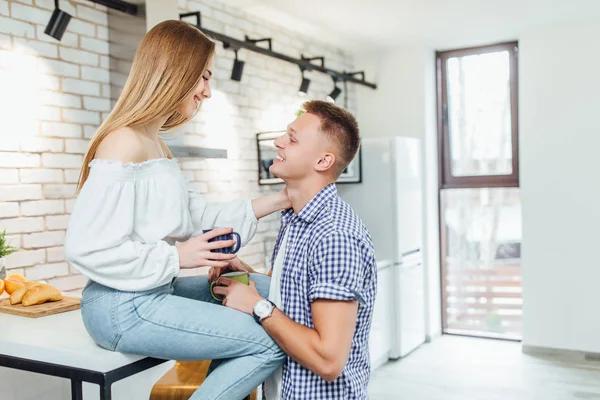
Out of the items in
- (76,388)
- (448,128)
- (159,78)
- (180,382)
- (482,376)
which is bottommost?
(482,376)

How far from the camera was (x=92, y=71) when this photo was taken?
3.15 metres

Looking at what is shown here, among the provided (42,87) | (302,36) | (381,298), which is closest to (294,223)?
(42,87)

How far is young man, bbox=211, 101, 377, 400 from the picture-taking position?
1.45m

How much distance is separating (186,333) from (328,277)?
347mm

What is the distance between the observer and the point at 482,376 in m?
4.47

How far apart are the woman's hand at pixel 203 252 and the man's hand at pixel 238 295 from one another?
11 centimetres

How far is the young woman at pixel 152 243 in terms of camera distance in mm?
1383

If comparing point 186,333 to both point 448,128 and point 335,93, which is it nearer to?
point 335,93

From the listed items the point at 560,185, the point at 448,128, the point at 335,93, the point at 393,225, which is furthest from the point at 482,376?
the point at 335,93

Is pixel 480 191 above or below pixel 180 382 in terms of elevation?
above

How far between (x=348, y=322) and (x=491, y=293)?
441 centimetres

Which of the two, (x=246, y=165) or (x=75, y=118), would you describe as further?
(x=246, y=165)

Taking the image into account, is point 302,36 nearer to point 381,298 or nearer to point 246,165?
point 246,165

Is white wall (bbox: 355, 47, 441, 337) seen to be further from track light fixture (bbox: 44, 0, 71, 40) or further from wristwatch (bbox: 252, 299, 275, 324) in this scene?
wristwatch (bbox: 252, 299, 275, 324)
